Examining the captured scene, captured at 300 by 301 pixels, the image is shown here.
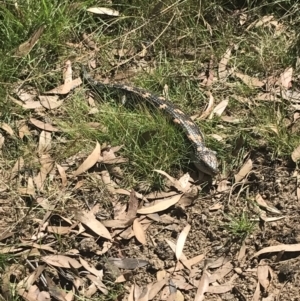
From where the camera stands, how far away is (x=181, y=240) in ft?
14.1

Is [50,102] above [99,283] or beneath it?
above

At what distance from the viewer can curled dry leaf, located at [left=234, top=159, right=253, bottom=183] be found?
4516 millimetres

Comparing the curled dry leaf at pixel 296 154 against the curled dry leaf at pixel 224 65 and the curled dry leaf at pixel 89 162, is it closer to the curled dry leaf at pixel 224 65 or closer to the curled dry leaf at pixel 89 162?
the curled dry leaf at pixel 224 65

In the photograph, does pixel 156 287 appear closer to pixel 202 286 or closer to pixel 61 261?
pixel 202 286

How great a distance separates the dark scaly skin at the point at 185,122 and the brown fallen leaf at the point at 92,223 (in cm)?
79

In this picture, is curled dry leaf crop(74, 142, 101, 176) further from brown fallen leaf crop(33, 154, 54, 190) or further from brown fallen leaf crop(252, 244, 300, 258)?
brown fallen leaf crop(252, 244, 300, 258)

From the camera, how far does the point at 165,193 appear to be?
14.8ft

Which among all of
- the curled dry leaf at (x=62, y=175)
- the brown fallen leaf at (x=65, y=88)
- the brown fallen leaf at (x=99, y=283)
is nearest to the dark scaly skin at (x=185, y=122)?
the brown fallen leaf at (x=65, y=88)

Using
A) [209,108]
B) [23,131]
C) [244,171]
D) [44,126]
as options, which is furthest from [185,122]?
[23,131]

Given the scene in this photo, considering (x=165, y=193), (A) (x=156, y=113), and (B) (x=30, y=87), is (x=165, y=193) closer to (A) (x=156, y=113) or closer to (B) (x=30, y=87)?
(A) (x=156, y=113)

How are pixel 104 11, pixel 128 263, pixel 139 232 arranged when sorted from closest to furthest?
pixel 128 263 < pixel 139 232 < pixel 104 11

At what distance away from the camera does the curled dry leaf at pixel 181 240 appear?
426 centimetres

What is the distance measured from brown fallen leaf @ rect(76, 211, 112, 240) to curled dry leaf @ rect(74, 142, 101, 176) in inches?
12.9

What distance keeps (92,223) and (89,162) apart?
1.53 feet
